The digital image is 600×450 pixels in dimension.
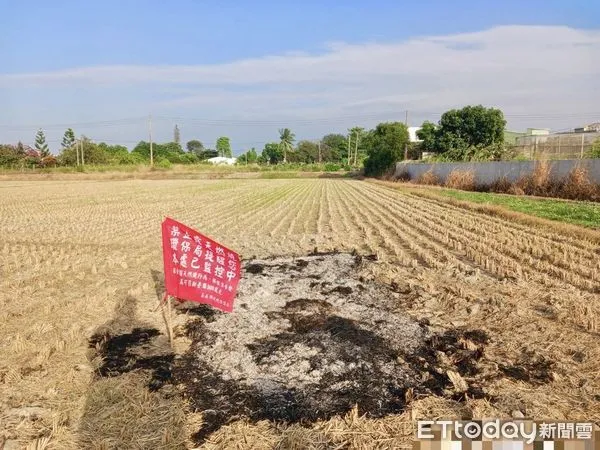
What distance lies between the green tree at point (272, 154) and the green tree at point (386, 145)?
44.9 m

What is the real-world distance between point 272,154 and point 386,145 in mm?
51955

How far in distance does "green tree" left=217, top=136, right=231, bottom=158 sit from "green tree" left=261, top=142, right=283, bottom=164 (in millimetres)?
8745

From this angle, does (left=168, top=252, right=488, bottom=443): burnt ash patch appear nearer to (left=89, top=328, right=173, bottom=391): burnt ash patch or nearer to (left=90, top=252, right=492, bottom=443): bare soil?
(left=90, top=252, right=492, bottom=443): bare soil

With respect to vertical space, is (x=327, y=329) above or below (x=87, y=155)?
below

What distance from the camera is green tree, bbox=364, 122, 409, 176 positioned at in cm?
4194

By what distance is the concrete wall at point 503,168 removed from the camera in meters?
17.1

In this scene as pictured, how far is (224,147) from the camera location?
9831 cm

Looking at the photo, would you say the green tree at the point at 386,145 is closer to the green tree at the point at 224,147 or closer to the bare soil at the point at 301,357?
the bare soil at the point at 301,357

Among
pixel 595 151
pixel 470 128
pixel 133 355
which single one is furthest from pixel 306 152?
pixel 133 355

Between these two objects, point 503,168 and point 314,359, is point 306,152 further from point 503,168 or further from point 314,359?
point 314,359

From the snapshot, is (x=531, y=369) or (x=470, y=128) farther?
(x=470, y=128)

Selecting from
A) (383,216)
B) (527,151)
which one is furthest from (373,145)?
(383,216)

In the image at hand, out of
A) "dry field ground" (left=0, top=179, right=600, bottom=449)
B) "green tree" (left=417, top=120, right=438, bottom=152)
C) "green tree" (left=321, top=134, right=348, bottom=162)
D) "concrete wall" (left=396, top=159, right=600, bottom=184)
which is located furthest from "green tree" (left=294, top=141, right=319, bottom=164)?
"dry field ground" (left=0, top=179, right=600, bottom=449)

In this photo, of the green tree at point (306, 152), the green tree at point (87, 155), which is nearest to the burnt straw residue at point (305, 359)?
the green tree at point (87, 155)
